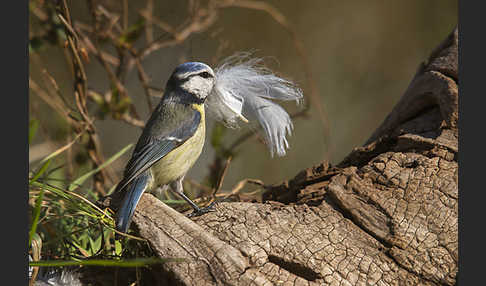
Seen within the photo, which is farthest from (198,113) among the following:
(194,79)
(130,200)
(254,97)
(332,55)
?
(332,55)

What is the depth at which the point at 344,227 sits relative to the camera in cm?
156

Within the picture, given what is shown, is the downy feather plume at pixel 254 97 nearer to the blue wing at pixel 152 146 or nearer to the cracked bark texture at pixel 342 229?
the blue wing at pixel 152 146

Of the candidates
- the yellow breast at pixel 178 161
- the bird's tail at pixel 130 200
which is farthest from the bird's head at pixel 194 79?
the bird's tail at pixel 130 200

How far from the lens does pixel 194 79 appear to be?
6.23ft

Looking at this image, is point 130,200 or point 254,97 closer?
point 130,200

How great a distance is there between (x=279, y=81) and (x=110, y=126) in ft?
Answer: 7.76

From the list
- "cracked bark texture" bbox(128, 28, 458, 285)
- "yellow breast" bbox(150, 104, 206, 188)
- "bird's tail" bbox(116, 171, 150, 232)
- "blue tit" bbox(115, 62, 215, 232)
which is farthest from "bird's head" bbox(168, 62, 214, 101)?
"cracked bark texture" bbox(128, 28, 458, 285)

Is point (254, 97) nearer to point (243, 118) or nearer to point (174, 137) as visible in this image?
point (243, 118)

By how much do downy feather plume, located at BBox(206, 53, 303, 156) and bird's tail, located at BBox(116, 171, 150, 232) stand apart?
1.52 feet

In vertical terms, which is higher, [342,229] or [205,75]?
[205,75]

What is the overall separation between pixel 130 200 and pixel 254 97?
0.70 meters

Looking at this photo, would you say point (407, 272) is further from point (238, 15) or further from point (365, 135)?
point (238, 15)

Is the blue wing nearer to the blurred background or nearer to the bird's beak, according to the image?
the bird's beak

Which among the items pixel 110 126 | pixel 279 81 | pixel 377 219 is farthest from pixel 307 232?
pixel 110 126
